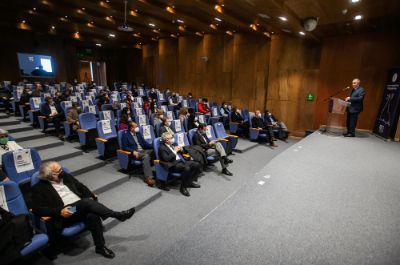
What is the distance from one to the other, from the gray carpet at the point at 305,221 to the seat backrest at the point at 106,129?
3095 millimetres

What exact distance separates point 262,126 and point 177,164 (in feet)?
13.5

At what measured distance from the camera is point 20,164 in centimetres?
287

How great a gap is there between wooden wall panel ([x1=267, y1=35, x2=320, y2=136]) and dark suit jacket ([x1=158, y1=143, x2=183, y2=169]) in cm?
574

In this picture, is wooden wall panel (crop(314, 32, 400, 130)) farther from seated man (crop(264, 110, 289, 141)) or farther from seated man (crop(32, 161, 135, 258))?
seated man (crop(32, 161, 135, 258))

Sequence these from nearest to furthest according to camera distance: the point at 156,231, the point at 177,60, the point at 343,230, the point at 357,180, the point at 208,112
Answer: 1. the point at 343,230
2. the point at 156,231
3. the point at 357,180
4. the point at 208,112
5. the point at 177,60

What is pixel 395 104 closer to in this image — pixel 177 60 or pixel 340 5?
pixel 340 5

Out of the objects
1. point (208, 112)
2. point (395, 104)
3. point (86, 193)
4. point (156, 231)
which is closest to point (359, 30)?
point (395, 104)

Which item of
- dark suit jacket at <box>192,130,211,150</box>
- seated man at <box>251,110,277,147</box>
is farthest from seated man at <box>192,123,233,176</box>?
seated man at <box>251,110,277,147</box>

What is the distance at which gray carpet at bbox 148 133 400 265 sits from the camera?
183 centimetres

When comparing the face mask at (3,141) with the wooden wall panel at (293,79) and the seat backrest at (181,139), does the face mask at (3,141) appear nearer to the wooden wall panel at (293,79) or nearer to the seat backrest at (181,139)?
the seat backrest at (181,139)

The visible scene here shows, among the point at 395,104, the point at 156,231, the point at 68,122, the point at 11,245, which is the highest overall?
the point at 395,104

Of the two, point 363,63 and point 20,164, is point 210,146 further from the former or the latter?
point 363,63

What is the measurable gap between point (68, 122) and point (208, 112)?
447 cm

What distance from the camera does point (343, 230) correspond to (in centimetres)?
213
